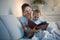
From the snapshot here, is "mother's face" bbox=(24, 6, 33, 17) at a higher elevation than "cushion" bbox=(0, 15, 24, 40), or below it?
higher

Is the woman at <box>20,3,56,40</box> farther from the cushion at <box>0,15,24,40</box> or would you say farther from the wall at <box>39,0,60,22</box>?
the wall at <box>39,0,60,22</box>

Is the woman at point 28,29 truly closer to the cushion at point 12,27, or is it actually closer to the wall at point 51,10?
the cushion at point 12,27

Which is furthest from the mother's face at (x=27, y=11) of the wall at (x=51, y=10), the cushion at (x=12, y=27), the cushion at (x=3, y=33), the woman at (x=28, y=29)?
the wall at (x=51, y=10)

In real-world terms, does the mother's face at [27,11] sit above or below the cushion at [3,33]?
above

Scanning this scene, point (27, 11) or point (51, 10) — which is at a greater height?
point (27, 11)

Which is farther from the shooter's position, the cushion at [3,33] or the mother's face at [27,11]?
the mother's face at [27,11]

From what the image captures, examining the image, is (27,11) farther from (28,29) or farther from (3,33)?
(3,33)

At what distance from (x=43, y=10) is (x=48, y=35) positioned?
4.77ft

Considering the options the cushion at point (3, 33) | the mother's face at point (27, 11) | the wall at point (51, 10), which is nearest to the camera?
the cushion at point (3, 33)

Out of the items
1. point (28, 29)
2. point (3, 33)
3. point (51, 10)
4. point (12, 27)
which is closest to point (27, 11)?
point (28, 29)

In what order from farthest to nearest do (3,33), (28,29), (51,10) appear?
(51,10), (28,29), (3,33)

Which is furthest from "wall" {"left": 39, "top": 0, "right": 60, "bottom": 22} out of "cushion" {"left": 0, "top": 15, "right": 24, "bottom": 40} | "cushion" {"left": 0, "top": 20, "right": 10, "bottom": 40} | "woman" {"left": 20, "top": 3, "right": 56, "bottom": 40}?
"cushion" {"left": 0, "top": 20, "right": 10, "bottom": 40}

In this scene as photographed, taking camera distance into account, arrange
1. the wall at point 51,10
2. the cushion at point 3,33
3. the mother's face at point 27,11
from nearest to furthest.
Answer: the cushion at point 3,33, the mother's face at point 27,11, the wall at point 51,10

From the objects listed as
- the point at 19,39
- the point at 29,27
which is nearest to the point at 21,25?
the point at 29,27
